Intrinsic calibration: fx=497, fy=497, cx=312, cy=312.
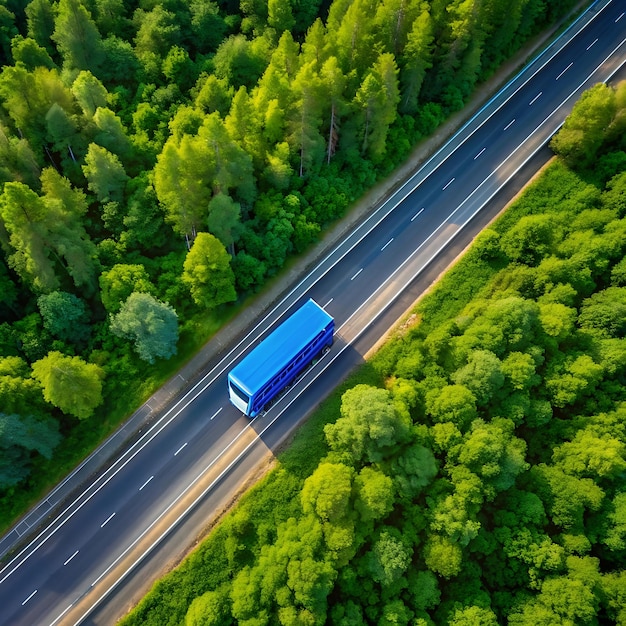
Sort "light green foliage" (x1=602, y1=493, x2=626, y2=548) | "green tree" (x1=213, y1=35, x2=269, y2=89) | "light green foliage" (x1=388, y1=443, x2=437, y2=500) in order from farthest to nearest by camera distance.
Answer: "green tree" (x1=213, y1=35, x2=269, y2=89) → "light green foliage" (x1=602, y1=493, x2=626, y2=548) → "light green foliage" (x1=388, y1=443, x2=437, y2=500)

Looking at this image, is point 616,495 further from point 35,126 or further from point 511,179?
point 35,126

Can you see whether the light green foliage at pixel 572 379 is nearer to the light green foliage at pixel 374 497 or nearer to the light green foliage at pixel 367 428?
the light green foliage at pixel 367 428

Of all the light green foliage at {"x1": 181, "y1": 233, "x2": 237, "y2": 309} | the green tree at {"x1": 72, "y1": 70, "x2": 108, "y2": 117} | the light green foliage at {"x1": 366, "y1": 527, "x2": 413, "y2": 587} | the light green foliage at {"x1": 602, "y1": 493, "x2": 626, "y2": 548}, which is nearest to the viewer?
the light green foliage at {"x1": 366, "y1": 527, "x2": 413, "y2": 587}

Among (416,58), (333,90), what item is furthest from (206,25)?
(416,58)

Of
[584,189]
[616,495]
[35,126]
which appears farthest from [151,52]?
[616,495]

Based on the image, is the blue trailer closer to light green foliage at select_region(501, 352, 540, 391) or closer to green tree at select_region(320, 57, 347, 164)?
light green foliage at select_region(501, 352, 540, 391)

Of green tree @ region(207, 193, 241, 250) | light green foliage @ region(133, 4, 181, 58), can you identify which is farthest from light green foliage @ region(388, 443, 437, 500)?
light green foliage @ region(133, 4, 181, 58)

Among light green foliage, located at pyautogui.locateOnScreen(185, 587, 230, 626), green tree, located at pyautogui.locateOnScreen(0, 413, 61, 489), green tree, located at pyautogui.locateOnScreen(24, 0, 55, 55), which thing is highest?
green tree, located at pyautogui.locateOnScreen(24, 0, 55, 55)
